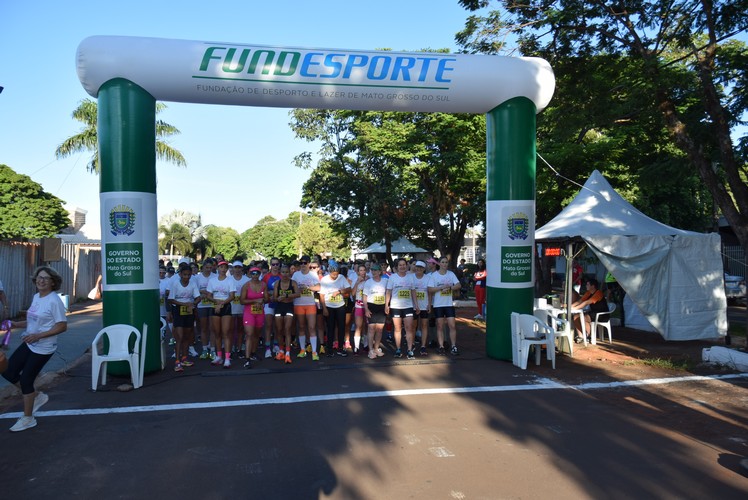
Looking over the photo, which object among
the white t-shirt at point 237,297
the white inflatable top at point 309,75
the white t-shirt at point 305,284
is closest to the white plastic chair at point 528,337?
the white t-shirt at point 305,284

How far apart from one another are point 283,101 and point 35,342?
16.2ft

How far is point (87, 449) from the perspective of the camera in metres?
5.07

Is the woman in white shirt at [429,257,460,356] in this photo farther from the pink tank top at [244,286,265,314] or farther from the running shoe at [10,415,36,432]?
the running shoe at [10,415,36,432]

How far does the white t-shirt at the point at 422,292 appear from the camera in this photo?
31.9 ft

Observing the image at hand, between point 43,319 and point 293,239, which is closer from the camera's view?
point 43,319

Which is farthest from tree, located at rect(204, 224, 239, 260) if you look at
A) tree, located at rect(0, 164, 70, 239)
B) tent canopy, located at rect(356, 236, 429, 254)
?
tent canopy, located at rect(356, 236, 429, 254)

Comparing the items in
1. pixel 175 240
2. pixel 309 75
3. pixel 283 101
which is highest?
pixel 309 75

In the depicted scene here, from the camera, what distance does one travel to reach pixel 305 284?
9.52 meters

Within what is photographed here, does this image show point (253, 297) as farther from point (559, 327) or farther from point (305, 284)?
point (559, 327)

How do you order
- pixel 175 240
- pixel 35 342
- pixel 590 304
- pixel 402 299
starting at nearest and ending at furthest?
pixel 35 342
pixel 402 299
pixel 590 304
pixel 175 240

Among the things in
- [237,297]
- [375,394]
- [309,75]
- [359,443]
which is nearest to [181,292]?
[237,297]

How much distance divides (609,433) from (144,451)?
4462mm

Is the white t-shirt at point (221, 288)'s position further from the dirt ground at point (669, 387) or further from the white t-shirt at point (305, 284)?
the dirt ground at point (669, 387)

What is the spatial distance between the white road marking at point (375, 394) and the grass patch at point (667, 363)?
24.7 inches
